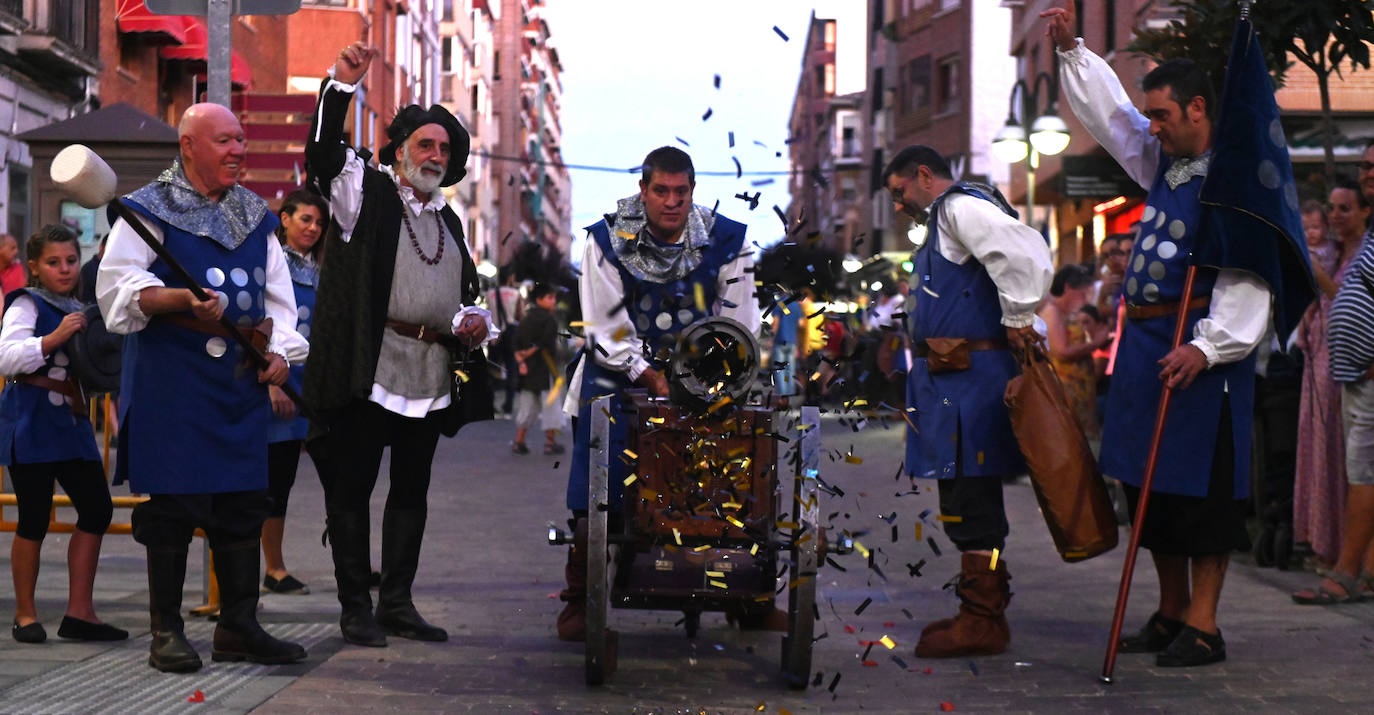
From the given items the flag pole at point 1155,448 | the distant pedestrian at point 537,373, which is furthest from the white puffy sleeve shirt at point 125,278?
the distant pedestrian at point 537,373

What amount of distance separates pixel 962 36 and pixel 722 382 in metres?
49.5

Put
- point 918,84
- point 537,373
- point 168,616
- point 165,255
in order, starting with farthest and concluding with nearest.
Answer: point 918,84 → point 537,373 → point 168,616 → point 165,255

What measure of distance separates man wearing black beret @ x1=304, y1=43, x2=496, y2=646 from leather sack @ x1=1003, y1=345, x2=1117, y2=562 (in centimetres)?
214

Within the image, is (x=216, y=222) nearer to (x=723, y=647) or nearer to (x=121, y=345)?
(x=121, y=345)

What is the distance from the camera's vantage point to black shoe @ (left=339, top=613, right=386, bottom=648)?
6.92 metres

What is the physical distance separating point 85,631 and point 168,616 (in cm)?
80

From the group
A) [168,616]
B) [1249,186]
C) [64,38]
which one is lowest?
[168,616]

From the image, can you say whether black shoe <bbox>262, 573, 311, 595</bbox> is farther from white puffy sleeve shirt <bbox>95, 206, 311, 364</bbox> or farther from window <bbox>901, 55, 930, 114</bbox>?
window <bbox>901, 55, 930, 114</bbox>

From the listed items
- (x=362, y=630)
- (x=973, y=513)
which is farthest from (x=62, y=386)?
(x=973, y=513)

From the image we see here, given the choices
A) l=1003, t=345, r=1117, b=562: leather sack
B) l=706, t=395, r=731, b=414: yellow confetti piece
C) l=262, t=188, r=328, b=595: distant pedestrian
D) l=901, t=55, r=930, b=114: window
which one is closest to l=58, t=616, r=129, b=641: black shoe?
l=262, t=188, r=328, b=595: distant pedestrian

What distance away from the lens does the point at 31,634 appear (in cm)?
686

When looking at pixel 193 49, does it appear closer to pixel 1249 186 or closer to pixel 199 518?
pixel 199 518

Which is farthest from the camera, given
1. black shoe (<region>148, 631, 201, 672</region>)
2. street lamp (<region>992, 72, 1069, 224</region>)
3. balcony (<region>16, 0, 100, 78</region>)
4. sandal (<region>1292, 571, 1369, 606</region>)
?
balcony (<region>16, 0, 100, 78</region>)

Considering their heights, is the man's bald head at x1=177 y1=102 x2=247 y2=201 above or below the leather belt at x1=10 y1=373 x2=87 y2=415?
above
